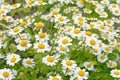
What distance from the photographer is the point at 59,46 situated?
320cm

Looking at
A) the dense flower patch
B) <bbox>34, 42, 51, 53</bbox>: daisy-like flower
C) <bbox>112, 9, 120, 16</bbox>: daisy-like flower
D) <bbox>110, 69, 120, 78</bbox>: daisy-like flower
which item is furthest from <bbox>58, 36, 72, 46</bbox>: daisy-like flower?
<bbox>112, 9, 120, 16</bbox>: daisy-like flower

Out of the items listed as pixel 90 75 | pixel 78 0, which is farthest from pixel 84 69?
pixel 78 0

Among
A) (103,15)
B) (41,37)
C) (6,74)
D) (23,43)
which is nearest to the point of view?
(6,74)

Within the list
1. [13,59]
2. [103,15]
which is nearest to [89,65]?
[13,59]

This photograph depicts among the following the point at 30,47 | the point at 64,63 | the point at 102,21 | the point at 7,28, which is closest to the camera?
the point at 64,63

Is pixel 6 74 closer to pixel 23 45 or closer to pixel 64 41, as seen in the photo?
pixel 23 45

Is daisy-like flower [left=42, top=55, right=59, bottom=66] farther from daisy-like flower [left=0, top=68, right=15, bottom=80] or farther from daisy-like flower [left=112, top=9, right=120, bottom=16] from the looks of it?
daisy-like flower [left=112, top=9, right=120, bottom=16]

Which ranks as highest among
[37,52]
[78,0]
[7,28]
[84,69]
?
[78,0]

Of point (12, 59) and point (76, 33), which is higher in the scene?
point (76, 33)

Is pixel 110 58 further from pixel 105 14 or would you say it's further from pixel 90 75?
pixel 105 14

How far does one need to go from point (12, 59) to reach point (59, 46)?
0.44 m

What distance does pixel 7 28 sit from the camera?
11.7 ft

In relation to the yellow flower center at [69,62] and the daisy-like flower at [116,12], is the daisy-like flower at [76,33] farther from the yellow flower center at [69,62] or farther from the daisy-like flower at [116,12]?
the daisy-like flower at [116,12]

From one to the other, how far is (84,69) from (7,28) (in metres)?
0.96
